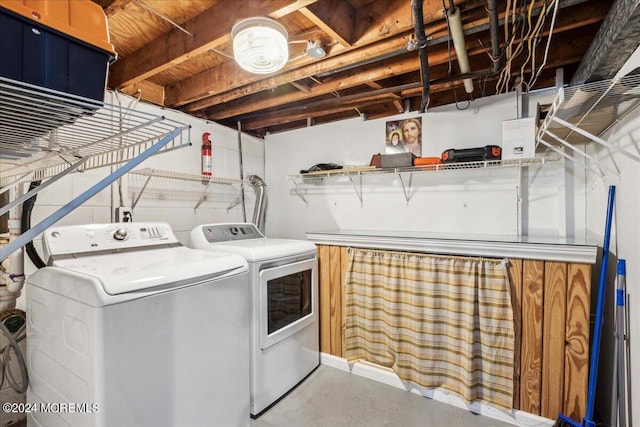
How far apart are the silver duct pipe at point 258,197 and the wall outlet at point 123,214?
1.26m

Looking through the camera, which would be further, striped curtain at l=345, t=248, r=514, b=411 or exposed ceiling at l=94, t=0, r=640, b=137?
striped curtain at l=345, t=248, r=514, b=411

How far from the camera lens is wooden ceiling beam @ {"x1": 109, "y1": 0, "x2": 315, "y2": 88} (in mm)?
1403

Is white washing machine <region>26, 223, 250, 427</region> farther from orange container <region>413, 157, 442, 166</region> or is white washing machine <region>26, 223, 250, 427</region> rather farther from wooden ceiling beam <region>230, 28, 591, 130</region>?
wooden ceiling beam <region>230, 28, 591, 130</region>

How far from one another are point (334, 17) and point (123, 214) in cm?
189

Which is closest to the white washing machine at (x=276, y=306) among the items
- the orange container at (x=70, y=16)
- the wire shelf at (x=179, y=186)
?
the wire shelf at (x=179, y=186)

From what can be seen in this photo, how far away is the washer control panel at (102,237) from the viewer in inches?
59.1

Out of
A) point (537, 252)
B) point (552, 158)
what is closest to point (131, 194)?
point (537, 252)

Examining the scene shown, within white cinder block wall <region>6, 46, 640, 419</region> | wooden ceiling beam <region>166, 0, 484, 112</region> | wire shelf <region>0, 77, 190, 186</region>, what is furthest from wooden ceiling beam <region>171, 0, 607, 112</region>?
wire shelf <region>0, 77, 190, 186</region>

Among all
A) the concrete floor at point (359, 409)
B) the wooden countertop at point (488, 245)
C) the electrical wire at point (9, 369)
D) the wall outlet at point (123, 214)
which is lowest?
the concrete floor at point (359, 409)

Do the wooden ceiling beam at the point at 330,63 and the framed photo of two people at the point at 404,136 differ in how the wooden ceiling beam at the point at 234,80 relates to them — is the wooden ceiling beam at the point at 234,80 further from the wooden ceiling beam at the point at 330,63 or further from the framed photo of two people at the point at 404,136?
the framed photo of two people at the point at 404,136

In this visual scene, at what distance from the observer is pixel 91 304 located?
1099mm

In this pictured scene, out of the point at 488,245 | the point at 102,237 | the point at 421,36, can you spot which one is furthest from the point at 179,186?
the point at 488,245

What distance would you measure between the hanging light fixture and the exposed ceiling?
3.8 inches

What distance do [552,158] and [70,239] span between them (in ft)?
9.45
